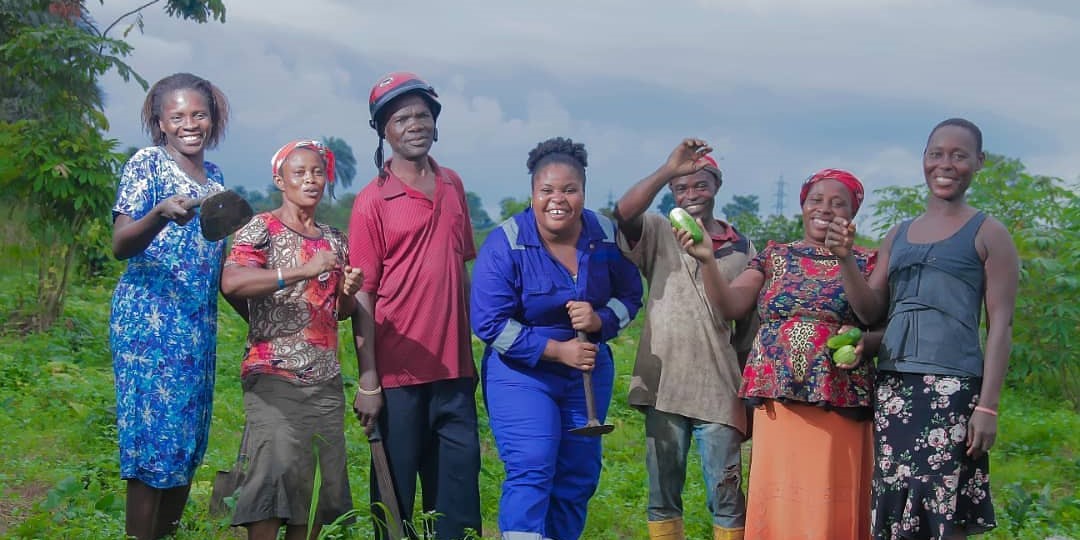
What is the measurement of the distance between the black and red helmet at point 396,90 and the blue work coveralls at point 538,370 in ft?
2.12

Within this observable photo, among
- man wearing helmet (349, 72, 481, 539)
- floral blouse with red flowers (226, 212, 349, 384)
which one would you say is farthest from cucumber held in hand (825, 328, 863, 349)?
floral blouse with red flowers (226, 212, 349, 384)

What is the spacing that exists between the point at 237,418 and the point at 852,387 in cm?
525

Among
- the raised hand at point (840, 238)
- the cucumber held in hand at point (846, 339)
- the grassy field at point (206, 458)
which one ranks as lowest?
the grassy field at point (206, 458)

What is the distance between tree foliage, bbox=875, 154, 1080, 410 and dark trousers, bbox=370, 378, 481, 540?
20.2 feet

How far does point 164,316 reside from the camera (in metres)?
4.06

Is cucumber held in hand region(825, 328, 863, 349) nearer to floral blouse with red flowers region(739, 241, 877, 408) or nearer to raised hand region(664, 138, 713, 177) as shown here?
floral blouse with red flowers region(739, 241, 877, 408)

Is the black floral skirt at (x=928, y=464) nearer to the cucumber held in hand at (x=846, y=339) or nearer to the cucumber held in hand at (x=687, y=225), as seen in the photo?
the cucumber held in hand at (x=846, y=339)

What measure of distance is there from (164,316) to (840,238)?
2577 mm

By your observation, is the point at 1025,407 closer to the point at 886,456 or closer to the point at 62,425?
the point at 886,456

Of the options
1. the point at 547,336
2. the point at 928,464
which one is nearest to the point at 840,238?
the point at 928,464

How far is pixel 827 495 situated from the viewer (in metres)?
4.08

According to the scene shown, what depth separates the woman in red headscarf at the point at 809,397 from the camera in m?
4.05

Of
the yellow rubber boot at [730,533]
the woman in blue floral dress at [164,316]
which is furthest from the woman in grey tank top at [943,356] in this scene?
the woman in blue floral dress at [164,316]

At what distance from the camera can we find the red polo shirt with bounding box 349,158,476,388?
4246mm
